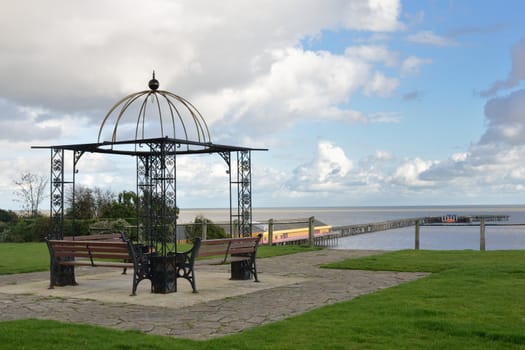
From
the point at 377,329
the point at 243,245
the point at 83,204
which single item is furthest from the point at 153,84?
the point at 83,204

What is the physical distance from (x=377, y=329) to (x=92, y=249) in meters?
5.76

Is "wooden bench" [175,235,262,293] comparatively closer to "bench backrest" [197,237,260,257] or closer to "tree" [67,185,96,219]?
"bench backrest" [197,237,260,257]

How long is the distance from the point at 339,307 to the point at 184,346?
8.99 feet

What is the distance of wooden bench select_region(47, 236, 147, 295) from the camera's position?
955 centimetres

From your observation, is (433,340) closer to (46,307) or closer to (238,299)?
(238,299)

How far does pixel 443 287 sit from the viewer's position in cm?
937

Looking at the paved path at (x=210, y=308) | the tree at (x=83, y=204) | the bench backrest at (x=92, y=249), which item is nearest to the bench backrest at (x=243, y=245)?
the paved path at (x=210, y=308)

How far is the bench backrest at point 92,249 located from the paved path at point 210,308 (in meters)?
1.06

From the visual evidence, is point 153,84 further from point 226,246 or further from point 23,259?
point 23,259

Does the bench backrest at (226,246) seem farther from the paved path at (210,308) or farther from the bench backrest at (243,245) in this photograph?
the paved path at (210,308)

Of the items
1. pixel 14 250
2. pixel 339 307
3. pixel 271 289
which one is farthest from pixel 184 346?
pixel 14 250

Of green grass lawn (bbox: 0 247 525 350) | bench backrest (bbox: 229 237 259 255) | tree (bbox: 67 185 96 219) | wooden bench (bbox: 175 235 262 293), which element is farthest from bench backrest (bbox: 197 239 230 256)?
tree (bbox: 67 185 96 219)

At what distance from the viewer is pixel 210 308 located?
316 inches

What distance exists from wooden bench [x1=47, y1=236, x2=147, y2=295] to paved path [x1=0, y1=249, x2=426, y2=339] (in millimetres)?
707
